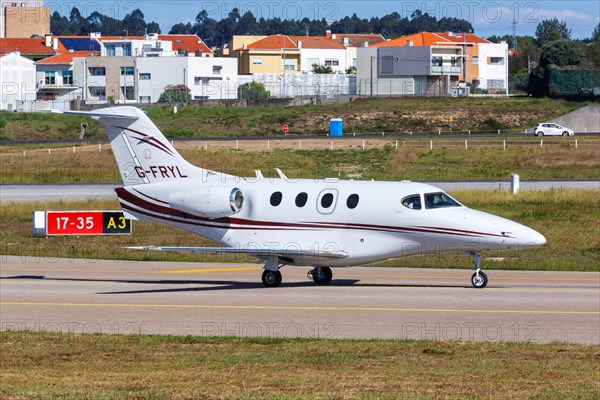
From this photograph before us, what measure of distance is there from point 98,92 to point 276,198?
115 meters

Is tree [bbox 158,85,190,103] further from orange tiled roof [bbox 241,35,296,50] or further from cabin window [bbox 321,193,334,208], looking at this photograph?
cabin window [bbox 321,193,334,208]

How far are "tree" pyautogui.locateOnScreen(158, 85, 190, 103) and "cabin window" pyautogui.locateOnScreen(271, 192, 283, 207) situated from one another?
320 feet

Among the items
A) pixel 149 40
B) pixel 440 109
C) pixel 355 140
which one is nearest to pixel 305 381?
pixel 355 140

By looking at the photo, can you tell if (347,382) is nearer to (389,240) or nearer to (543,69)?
(389,240)

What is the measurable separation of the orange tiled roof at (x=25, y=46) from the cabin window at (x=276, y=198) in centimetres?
13057

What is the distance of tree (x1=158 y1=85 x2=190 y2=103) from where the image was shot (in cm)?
12512

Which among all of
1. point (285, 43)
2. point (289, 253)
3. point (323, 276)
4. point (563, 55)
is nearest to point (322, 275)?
point (323, 276)

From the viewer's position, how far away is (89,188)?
2224 inches

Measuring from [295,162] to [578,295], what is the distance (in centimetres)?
4374

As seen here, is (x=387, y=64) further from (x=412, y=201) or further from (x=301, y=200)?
(x=412, y=201)

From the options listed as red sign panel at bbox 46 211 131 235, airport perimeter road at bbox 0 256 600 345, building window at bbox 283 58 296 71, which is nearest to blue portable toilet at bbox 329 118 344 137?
red sign panel at bbox 46 211 131 235

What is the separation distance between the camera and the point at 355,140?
3157 inches

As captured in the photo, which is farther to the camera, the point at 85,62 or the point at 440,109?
the point at 85,62

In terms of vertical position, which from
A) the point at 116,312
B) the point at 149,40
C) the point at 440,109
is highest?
the point at 149,40
